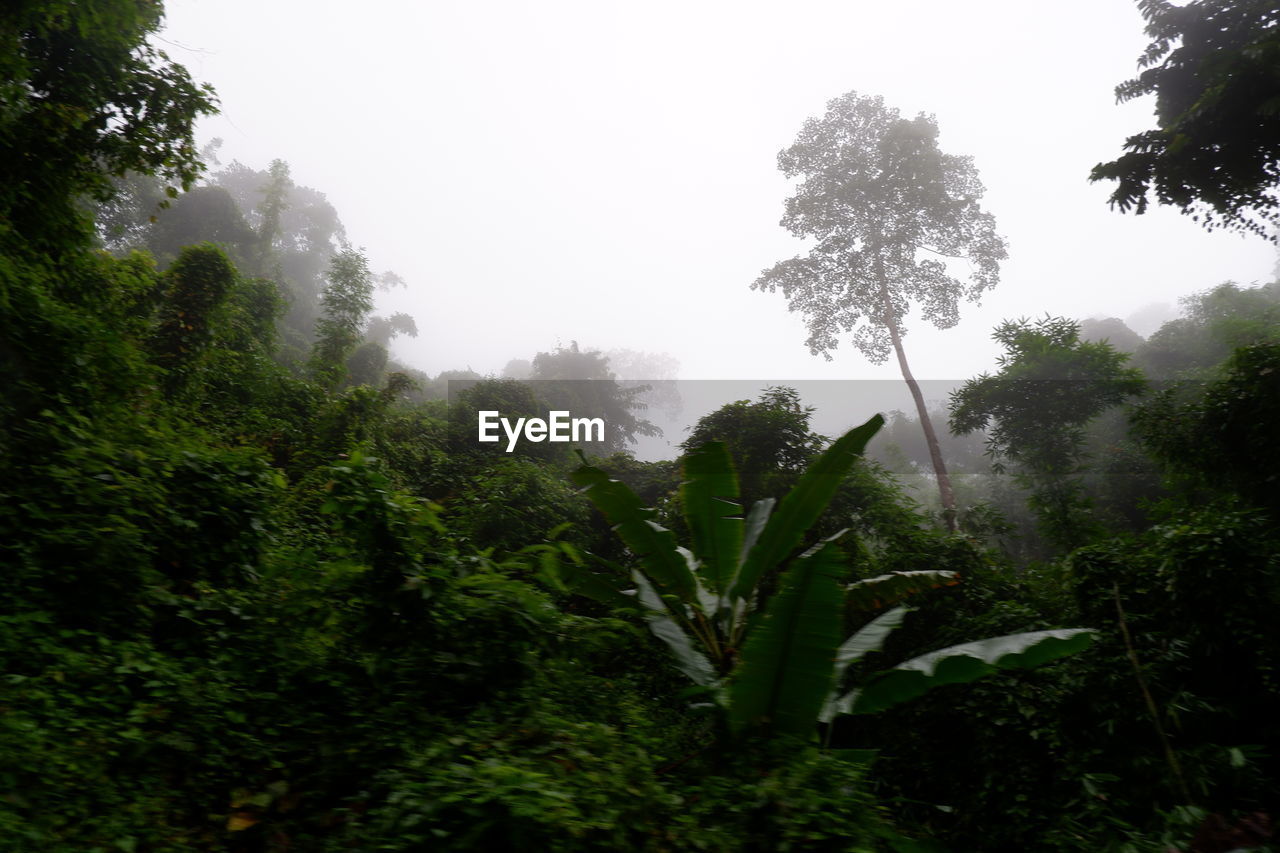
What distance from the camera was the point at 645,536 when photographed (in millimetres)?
3945

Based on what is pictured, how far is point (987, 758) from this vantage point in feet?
14.0

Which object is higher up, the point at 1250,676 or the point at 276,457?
the point at 276,457

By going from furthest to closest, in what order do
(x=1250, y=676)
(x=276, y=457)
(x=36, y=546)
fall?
(x=276, y=457)
(x=1250, y=676)
(x=36, y=546)

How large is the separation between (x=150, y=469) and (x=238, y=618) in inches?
45.7

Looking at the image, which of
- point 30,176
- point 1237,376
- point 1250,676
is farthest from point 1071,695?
point 30,176

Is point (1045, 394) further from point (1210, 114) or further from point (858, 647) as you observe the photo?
point (858, 647)

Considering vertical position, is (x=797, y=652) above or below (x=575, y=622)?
below

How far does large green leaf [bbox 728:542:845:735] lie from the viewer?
273 centimetres

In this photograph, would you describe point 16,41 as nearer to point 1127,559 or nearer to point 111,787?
point 111,787

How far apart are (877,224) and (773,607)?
16526 mm

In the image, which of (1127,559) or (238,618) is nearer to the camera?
(238,618)
